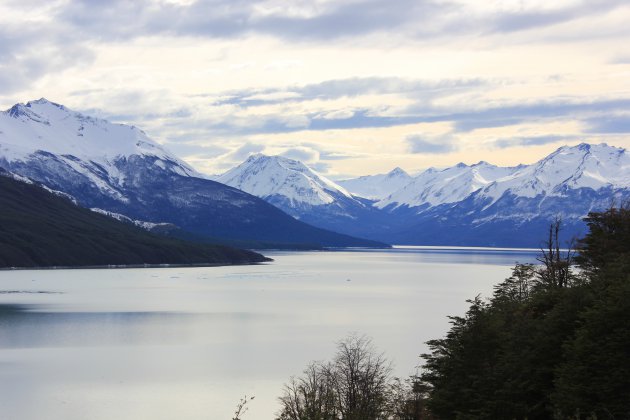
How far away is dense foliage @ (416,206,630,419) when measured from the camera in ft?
148

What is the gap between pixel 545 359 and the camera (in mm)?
51250

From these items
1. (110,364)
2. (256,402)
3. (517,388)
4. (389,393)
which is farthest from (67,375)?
(517,388)

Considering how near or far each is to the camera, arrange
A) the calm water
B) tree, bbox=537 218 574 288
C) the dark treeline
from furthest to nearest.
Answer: tree, bbox=537 218 574 288
the calm water
the dark treeline

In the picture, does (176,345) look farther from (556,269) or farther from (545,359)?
(545,359)

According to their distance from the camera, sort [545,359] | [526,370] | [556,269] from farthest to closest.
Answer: [556,269] → [545,359] → [526,370]

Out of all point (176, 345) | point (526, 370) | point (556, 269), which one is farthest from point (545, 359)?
point (176, 345)

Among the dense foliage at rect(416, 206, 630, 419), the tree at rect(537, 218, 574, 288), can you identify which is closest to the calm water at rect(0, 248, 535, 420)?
the tree at rect(537, 218, 574, 288)

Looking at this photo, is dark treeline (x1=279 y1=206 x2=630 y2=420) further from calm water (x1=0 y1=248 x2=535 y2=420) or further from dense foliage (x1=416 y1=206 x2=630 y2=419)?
calm water (x1=0 y1=248 x2=535 y2=420)

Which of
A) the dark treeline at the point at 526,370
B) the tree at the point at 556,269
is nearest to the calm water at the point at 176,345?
the tree at the point at 556,269

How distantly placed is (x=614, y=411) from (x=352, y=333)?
81.9 metres

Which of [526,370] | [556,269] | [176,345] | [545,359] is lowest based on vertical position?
[176,345]

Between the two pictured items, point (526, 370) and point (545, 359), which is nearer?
point (526, 370)

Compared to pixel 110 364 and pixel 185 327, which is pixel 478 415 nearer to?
pixel 110 364

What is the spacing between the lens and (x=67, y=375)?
8975 cm
